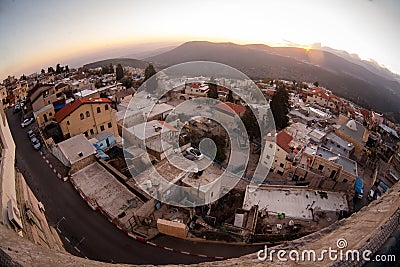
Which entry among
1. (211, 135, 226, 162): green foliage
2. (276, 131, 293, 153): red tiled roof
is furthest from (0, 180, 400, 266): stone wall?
(211, 135, 226, 162): green foliage

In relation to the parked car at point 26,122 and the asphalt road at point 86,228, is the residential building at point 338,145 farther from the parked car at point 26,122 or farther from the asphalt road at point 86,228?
the parked car at point 26,122

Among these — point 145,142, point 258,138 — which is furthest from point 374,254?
point 258,138

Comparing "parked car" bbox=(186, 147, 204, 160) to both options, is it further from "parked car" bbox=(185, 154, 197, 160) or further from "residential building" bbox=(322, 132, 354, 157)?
"residential building" bbox=(322, 132, 354, 157)

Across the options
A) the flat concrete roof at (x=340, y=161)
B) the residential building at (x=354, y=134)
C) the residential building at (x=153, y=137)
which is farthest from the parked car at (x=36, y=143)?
the residential building at (x=354, y=134)

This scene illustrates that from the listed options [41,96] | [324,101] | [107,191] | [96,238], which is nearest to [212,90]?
[324,101]

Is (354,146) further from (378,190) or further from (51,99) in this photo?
(51,99)
